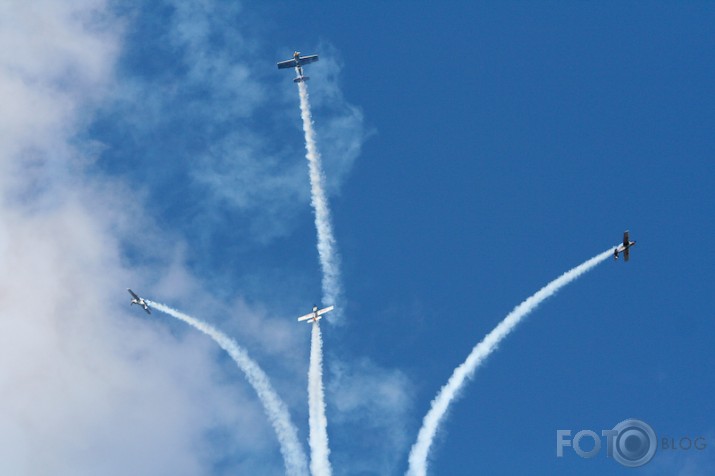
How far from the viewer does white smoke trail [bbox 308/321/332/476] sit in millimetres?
118875

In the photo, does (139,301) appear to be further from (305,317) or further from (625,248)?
(625,248)

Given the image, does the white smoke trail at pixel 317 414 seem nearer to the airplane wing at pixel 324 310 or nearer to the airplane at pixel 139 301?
the airplane wing at pixel 324 310

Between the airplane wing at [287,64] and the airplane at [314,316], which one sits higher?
the airplane wing at [287,64]

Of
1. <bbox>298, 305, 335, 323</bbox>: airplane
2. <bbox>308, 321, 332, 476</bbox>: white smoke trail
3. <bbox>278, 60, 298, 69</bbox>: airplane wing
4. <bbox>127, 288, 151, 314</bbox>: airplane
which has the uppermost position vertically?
<bbox>278, 60, 298, 69</bbox>: airplane wing

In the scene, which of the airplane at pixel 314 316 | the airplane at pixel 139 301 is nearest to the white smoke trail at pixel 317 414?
the airplane at pixel 314 316

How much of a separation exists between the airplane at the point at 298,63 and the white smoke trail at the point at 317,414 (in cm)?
4135

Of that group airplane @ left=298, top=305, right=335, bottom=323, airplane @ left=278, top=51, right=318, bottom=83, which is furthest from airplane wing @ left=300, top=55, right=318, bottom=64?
airplane @ left=298, top=305, right=335, bottom=323

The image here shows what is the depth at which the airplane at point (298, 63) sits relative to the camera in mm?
141500

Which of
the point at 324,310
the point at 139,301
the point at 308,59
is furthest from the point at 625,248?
the point at 139,301

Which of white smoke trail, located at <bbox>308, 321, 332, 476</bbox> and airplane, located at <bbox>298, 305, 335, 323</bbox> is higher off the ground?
airplane, located at <bbox>298, 305, 335, 323</bbox>

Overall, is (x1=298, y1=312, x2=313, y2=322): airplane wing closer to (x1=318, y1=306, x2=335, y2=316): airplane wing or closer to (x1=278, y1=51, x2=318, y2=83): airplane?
(x1=318, y1=306, x2=335, y2=316): airplane wing

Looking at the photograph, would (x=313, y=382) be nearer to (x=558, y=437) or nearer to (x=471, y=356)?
(x=471, y=356)

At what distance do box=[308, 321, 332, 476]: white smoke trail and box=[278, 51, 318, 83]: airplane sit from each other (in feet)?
136

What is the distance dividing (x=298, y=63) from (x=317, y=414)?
56188 millimetres
